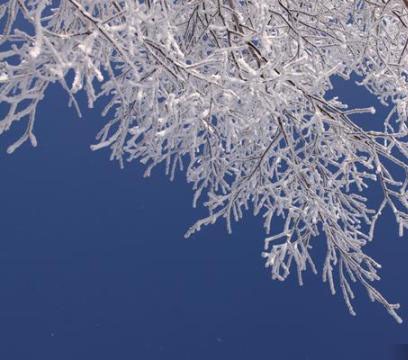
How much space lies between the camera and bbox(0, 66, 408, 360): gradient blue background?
236 inches

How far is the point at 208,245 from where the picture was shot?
6355 mm

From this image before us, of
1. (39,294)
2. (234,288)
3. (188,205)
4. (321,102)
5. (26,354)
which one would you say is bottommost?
(26,354)

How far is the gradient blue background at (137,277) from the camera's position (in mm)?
6000

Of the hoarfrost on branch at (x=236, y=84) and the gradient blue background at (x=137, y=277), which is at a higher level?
the hoarfrost on branch at (x=236, y=84)

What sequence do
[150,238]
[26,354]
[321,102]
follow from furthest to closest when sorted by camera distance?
[150,238] < [26,354] < [321,102]

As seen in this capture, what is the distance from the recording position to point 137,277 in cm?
623

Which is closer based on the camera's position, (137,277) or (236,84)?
(236,84)

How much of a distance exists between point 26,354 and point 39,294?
23.6 inches

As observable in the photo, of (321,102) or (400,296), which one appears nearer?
(321,102)

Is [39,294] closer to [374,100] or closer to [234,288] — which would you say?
[234,288]

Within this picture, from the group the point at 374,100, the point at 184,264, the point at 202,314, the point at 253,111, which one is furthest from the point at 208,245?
the point at 253,111

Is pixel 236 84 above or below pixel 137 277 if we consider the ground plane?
above

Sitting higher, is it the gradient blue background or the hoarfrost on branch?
the hoarfrost on branch

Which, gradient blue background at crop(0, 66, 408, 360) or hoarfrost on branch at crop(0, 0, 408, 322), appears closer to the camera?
hoarfrost on branch at crop(0, 0, 408, 322)
